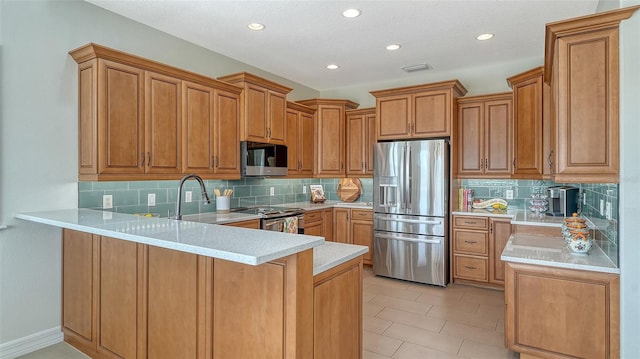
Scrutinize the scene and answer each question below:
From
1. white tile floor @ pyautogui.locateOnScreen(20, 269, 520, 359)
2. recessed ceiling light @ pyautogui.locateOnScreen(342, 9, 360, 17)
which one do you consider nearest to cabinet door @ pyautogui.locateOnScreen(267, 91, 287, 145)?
recessed ceiling light @ pyautogui.locateOnScreen(342, 9, 360, 17)

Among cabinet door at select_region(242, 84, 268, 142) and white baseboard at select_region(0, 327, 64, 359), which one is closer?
white baseboard at select_region(0, 327, 64, 359)

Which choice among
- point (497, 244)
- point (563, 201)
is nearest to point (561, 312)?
point (563, 201)

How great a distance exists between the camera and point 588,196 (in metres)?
3.05

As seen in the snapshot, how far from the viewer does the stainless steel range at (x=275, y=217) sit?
12.3 ft

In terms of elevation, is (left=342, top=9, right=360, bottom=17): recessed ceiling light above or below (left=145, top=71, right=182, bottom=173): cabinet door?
above

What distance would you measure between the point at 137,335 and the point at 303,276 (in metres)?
1.27

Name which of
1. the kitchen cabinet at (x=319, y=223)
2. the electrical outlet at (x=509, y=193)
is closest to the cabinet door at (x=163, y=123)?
the kitchen cabinet at (x=319, y=223)

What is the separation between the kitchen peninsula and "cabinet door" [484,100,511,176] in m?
3.07

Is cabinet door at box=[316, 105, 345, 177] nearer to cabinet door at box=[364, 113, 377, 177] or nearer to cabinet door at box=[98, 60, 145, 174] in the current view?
cabinet door at box=[364, 113, 377, 177]

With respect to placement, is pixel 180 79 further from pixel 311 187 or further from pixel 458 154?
pixel 458 154

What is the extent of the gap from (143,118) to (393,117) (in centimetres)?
302

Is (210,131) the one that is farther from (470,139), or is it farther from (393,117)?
(470,139)

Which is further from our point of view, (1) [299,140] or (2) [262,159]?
(1) [299,140]

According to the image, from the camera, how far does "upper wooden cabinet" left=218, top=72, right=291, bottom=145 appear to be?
153 inches
